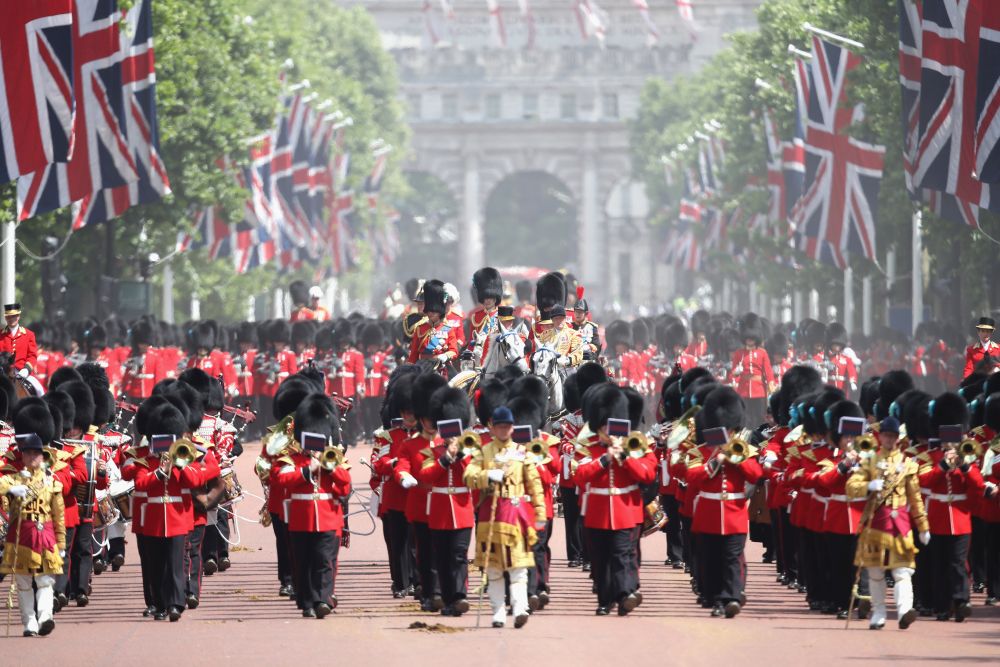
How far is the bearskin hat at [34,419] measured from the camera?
1580cm

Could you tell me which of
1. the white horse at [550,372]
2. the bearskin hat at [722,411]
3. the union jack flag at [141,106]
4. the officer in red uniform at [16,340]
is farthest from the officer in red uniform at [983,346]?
the union jack flag at [141,106]

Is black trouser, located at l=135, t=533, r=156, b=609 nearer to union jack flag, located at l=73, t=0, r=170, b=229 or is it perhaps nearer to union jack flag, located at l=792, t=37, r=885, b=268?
union jack flag, located at l=73, t=0, r=170, b=229

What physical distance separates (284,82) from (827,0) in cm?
1268

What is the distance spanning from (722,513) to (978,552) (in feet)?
7.71

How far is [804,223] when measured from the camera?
144 feet

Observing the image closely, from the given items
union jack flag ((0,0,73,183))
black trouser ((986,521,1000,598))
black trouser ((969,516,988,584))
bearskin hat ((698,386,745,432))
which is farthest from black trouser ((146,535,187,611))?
union jack flag ((0,0,73,183))

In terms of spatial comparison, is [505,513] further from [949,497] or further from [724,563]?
[949,497]

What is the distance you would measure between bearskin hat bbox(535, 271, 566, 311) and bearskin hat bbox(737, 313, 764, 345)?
10112 millimetres

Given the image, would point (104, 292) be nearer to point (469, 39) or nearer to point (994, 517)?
point (994, 517)

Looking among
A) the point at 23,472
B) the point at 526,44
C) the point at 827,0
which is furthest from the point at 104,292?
the point at 526,44

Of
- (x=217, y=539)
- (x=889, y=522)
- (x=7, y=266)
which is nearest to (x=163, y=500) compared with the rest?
(x=217, y=539)

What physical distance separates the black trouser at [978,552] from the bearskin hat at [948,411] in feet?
3.91

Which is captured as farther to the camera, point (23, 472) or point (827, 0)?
point (827, 0)

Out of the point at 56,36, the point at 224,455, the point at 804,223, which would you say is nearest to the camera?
the point at 224,455
